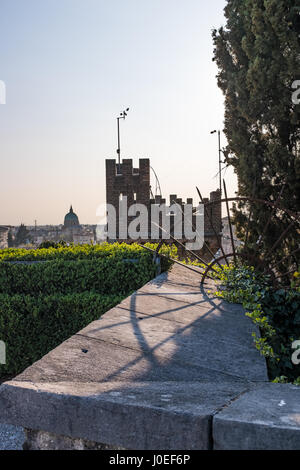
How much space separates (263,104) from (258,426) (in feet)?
22.9

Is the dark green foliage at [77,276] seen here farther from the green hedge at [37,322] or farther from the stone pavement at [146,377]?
the stone pavement at [146,377]

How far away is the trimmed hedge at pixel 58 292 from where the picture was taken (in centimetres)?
561

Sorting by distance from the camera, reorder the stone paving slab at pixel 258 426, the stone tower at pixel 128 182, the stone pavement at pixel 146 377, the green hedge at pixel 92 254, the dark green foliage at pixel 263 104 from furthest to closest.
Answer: the stone tower at pixel 128 182, the dark green foliage at pixel 263 104, the green hedge at pixel 92 254, the stone pavement at pixel 146 377, the stone paving slab at pixel 258 426

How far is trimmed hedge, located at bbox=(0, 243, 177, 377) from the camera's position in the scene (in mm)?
5609

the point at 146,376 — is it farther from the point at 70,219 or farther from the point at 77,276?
the point at 70,219

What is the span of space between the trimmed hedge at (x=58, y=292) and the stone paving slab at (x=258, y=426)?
3819mm

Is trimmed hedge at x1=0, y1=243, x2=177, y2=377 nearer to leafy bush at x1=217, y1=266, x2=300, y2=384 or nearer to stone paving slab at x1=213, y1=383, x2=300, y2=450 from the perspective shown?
leafy bush at x1=217, y1=266, x2=300, y2=384

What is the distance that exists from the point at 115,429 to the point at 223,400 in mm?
451

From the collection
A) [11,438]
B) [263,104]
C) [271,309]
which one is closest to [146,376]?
[11,438]

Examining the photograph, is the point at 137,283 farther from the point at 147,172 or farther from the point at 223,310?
the point at 147,172

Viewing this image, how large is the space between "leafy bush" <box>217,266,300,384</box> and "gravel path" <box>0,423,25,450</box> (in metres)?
2.11

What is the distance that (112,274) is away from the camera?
5.67m

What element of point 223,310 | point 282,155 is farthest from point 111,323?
point 282,155

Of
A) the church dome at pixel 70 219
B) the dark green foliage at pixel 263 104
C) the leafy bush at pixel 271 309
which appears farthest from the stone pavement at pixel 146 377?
the church dome at pixel 70 219
